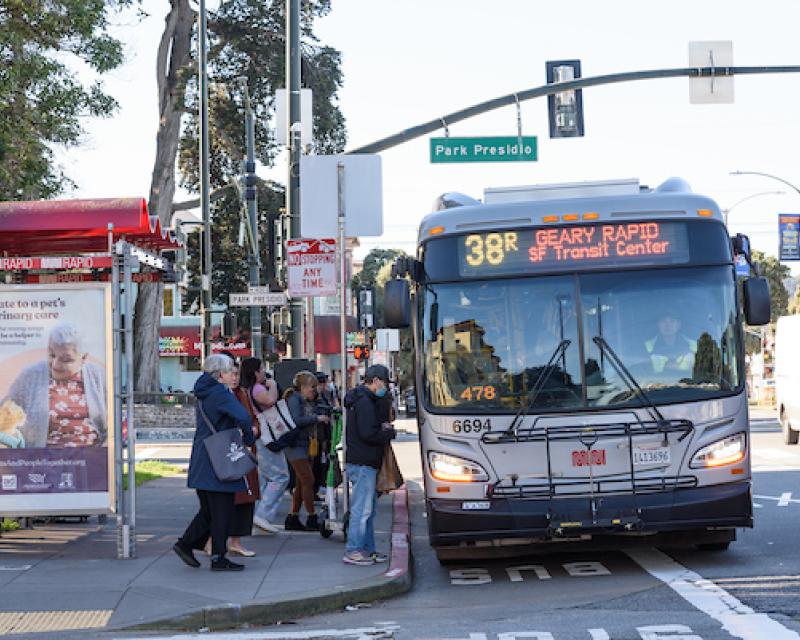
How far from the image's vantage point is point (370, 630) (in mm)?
9344

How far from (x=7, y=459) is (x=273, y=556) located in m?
2.48

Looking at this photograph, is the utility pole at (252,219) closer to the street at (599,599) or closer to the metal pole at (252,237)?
the metal pole at (252,237)

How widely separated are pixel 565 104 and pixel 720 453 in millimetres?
9677

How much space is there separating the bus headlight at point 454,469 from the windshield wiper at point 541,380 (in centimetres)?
42

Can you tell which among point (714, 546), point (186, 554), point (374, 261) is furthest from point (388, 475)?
point (374, 261)

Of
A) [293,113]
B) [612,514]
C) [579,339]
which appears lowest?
[612,514]

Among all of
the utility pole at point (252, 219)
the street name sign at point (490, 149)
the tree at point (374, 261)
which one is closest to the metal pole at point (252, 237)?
the utility pole at point (252, 219)

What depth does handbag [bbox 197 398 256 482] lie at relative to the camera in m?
11.5

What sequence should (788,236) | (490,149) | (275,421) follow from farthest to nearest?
1. (788,236)
2. (490,149)
3. (275,421)

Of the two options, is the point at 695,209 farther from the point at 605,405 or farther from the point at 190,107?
the point at 190,107

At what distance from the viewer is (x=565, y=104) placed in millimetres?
20266

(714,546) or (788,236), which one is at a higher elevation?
(788,236)

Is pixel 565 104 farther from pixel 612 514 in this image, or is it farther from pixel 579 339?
pixel 612 514

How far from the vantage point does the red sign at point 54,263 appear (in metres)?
13.0
